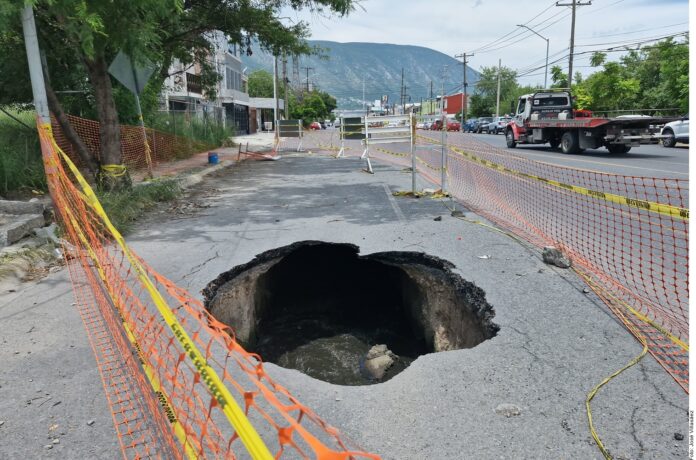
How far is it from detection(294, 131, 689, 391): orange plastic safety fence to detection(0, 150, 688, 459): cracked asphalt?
24cm

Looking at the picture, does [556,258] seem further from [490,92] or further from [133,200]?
[490,92]

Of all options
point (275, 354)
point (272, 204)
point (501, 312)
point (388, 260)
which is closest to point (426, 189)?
point (272, 204)

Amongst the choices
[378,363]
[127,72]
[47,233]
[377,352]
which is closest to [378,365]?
[378,363]

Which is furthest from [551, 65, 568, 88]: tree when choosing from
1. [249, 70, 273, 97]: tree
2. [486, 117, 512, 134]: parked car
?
[249, 70, 273, 97]: tree

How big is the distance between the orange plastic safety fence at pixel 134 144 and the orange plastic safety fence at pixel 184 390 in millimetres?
8409

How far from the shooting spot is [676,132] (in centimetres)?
2042

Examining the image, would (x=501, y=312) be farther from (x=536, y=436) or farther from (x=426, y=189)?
(x=426, y=189)

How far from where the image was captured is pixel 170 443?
2621 mm

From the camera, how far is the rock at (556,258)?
204 inches

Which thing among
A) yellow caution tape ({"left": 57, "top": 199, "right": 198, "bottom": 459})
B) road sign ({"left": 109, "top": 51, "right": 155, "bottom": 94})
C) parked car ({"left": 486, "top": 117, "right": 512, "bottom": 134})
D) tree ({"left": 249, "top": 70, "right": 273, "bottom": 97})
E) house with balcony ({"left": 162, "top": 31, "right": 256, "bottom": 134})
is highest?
tree ({"left": 249, "top": 70, "right": 273, "bottom": 97})

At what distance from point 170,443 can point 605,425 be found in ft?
7.65

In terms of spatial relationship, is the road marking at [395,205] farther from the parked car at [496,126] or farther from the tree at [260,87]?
the tree at [260,87]

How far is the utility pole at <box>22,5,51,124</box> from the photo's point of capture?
682 cm

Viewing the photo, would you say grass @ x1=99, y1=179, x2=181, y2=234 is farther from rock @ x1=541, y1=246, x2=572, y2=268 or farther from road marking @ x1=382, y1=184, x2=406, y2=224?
rock @ x1=541, y1=246, x2=572, y2=268
